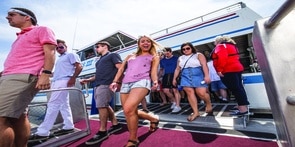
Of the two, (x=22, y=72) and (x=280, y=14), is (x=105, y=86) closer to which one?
(x=22, y=72)

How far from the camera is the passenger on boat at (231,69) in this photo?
3.29m

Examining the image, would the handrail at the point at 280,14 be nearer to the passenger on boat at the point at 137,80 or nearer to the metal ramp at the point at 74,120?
the passenger on boat at the point at 137,80

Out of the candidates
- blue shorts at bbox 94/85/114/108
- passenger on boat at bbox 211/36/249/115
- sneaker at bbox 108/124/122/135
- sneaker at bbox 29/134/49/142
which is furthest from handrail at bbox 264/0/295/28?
sneaker at bbox 29/134/49/142

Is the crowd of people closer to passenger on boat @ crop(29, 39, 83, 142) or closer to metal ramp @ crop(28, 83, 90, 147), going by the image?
passenger on boat @ crop(29, 39, 83, 142)

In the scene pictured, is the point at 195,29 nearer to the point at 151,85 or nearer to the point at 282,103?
the point at 151,85

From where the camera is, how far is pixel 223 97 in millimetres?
5715

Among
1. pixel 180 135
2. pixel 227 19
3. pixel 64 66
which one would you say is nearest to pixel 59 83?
pixel 64 66

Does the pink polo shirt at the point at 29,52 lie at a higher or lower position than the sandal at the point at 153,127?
higher

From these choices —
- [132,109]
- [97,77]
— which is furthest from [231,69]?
[97,77]

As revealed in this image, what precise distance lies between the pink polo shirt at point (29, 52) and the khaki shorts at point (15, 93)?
0.08 metres

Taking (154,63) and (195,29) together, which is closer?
(154,63)

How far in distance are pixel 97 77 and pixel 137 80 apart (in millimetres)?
1136

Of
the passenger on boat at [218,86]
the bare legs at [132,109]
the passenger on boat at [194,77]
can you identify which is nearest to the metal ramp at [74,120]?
the bare legs at [132,109]

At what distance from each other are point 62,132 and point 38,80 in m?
2.19
